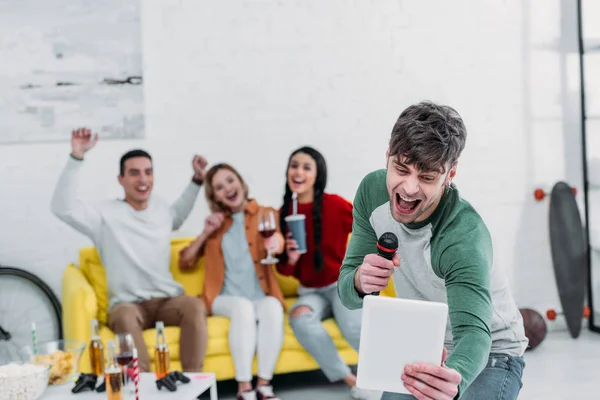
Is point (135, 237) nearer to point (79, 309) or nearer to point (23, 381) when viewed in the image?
point (79, 309)

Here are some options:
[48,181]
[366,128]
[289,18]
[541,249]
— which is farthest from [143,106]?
[541,249]

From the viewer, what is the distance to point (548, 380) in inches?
142

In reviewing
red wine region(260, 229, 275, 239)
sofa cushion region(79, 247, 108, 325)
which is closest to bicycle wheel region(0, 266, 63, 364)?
sofa cushion region(79, 247, 108, 325)

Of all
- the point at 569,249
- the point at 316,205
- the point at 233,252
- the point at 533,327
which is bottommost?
the point at 533,327

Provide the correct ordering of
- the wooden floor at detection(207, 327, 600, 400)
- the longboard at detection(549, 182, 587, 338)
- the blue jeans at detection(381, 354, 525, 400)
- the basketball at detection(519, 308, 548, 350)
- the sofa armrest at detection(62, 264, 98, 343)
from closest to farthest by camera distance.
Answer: the blue jeans at detection(381, 354, 525, 400) → the sofa armrest at detection(62, 264, 98, 343) → the wooden floor at detection(207, 327, 600, 400) → the basketball at detection(519, 308, 548, 350) → the longboard at detection(549, 182, 587, 338)

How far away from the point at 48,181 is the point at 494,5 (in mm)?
2638

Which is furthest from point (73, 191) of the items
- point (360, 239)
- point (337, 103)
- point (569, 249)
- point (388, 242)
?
point (569, 249)

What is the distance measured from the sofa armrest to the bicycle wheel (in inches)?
22.5

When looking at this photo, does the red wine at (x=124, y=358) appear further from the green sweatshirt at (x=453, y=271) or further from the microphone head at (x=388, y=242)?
the microphone head at (x=388, y=242)

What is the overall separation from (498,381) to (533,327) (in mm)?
2563

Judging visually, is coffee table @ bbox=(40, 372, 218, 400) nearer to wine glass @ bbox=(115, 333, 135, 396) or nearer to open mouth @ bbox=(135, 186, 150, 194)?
wine glass @ bbox=(115, 333, 135, 396)

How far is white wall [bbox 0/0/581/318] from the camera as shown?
13.4 ft

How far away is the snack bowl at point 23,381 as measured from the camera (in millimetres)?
2475

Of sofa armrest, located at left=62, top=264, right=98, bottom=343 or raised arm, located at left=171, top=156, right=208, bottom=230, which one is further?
raised arm, located at left=171, top=156, right=208, bottom=230
